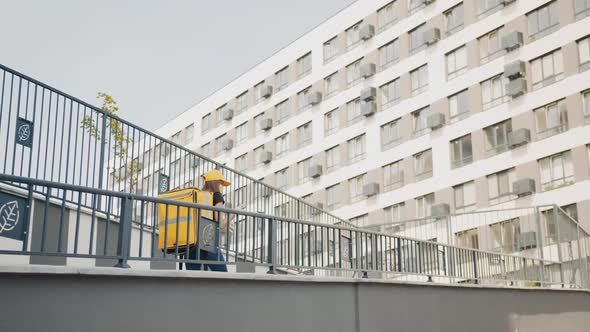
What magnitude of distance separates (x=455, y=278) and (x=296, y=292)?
15.5 feet

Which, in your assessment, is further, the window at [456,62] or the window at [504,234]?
the window at [456,62]

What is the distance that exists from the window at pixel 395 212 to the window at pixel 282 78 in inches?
647

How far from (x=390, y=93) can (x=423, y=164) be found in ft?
19.2

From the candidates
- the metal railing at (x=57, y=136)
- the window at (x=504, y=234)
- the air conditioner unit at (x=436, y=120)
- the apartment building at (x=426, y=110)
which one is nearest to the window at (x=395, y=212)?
the apartment building at (x=426, y=110)

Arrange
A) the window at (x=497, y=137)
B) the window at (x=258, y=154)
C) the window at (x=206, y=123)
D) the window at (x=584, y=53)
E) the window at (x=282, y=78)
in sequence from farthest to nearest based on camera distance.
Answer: the window at (x=206, y=123)
the window at (x=258, y=154)
the window at (x=282, y=78)
the window at (x=497, y=137)
the window at (x=584, y=53)

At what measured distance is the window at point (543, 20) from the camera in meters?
38.7

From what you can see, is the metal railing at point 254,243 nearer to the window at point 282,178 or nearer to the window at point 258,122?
the window at point 282,178

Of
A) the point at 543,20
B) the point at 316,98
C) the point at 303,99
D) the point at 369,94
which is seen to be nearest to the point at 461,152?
the point at 543,20

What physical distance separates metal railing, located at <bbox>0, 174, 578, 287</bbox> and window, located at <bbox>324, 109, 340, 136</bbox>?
3899cm

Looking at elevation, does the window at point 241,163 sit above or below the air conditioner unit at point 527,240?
above

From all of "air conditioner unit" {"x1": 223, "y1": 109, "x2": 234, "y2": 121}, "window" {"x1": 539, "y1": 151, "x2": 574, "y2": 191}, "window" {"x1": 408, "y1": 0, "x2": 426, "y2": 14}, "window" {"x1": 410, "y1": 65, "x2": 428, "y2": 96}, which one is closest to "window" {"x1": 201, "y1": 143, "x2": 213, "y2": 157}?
"air conditioner unit" {"x1": 223, "y1": 109, "x2": 234, "y2": 121}

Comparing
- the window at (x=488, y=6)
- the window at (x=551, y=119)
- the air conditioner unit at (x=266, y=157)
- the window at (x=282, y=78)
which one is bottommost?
the window at (x=551, y=119)

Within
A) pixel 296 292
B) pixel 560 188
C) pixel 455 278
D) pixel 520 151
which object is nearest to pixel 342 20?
pixel 520 151

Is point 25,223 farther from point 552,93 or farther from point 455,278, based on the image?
point 552,93
